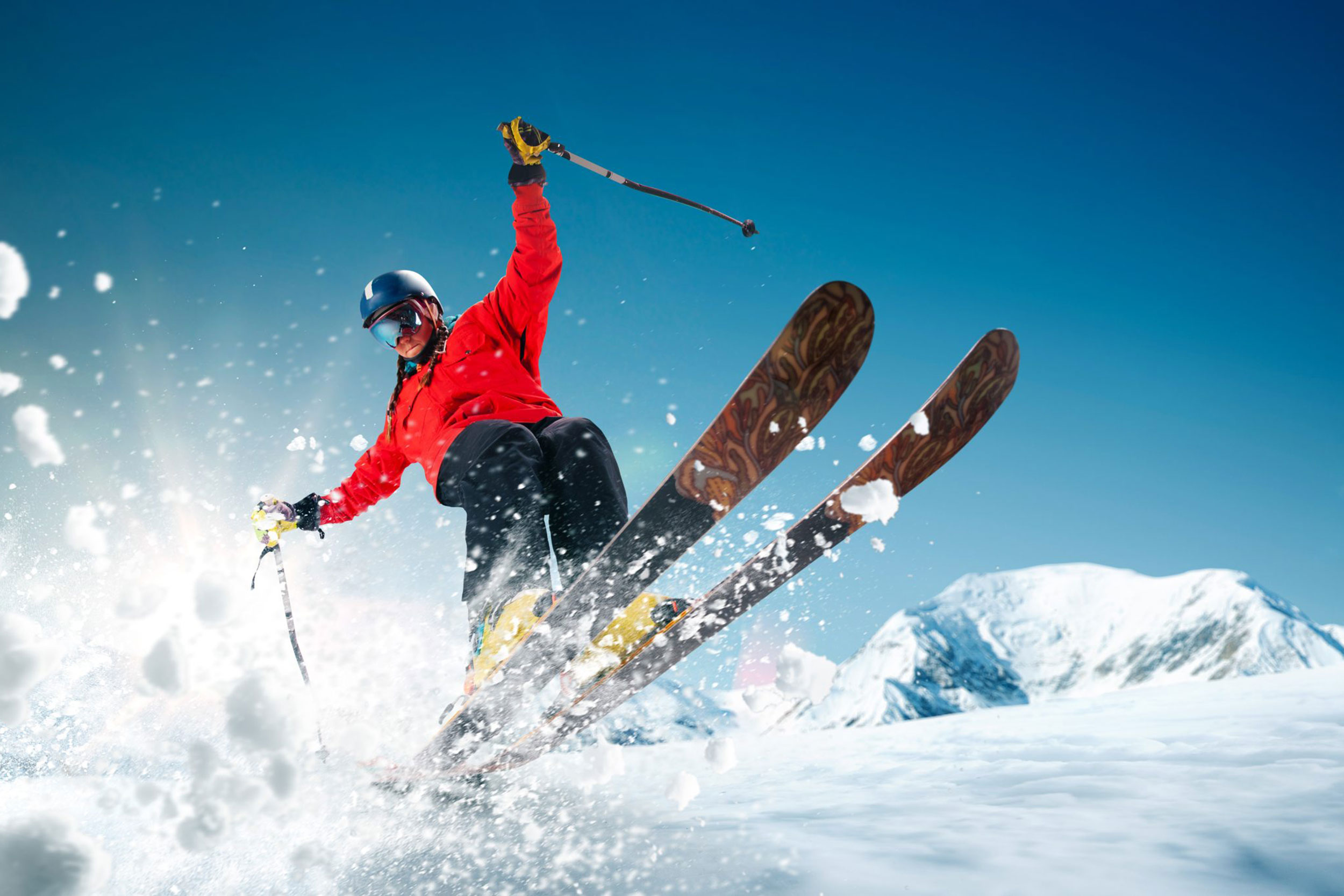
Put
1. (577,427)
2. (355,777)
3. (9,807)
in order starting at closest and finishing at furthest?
(9,807), (355,777), (577,427)

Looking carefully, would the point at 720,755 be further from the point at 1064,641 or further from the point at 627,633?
the point at 1064,641

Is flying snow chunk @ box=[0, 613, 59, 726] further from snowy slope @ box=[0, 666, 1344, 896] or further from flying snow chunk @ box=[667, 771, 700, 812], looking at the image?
flying snow chunk @ box=[667, 771, 700, 812]

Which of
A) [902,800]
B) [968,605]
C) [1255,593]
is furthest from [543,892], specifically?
[1255,593]

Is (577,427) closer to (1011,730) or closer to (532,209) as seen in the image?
(532,209)

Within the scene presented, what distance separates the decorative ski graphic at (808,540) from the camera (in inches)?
124

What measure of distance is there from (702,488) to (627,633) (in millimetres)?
742

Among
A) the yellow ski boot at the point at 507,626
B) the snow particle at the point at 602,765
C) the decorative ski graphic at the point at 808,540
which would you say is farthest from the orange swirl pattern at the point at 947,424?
the snow particle at the point at 602,765

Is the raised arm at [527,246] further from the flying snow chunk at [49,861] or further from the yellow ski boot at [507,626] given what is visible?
the flying snow chunk at [49,861]

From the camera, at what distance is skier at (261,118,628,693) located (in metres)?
3.06

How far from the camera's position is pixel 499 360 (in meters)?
3.56

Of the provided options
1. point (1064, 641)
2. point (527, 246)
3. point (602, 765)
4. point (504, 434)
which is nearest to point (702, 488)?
point (504, 434)

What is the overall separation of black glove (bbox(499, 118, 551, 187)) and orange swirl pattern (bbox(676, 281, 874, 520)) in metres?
1.50

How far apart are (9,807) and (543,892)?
2.85 meters

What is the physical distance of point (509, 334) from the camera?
3650 mm
